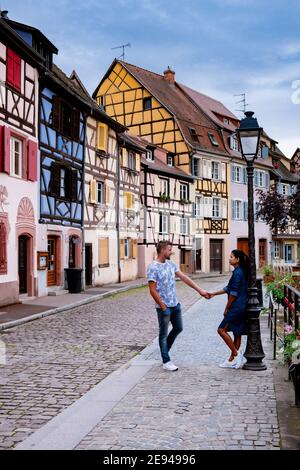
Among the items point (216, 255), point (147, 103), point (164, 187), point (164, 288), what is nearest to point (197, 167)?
point (164, 187)

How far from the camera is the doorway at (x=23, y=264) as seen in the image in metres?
18.2

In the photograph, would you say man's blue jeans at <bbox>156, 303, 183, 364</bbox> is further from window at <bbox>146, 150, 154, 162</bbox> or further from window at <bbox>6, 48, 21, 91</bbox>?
window at <bbox>146, 150, 154, 162</bbox>

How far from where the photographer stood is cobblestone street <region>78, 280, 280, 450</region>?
15.2ft

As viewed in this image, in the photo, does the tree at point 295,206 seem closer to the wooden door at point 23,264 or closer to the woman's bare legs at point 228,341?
the wooden door at point 23,264

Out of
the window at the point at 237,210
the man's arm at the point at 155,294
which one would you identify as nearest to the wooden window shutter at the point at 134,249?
Result: the window at the point at 237,210

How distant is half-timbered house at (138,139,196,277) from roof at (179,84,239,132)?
8.80 meters

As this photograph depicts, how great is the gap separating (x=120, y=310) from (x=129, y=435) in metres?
11.3

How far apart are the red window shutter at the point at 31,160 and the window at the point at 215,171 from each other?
24.1 meters

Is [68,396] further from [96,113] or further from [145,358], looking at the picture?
[96,113]

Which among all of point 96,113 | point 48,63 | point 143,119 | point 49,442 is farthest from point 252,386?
point 143,119

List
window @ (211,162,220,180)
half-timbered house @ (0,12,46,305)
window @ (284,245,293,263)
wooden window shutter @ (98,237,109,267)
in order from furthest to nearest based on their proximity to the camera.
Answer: window @ (284,245,293,263), window @ (211,162,220,180), wooden window shutter @ (98,237,109,267), half-timbered house @ (0,12,46,305)

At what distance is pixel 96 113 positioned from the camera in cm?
2459

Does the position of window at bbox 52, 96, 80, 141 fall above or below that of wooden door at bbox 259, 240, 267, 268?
above

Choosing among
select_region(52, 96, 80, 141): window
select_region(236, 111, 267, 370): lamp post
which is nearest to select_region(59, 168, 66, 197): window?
select_region(52, 96, 80, 141): window
